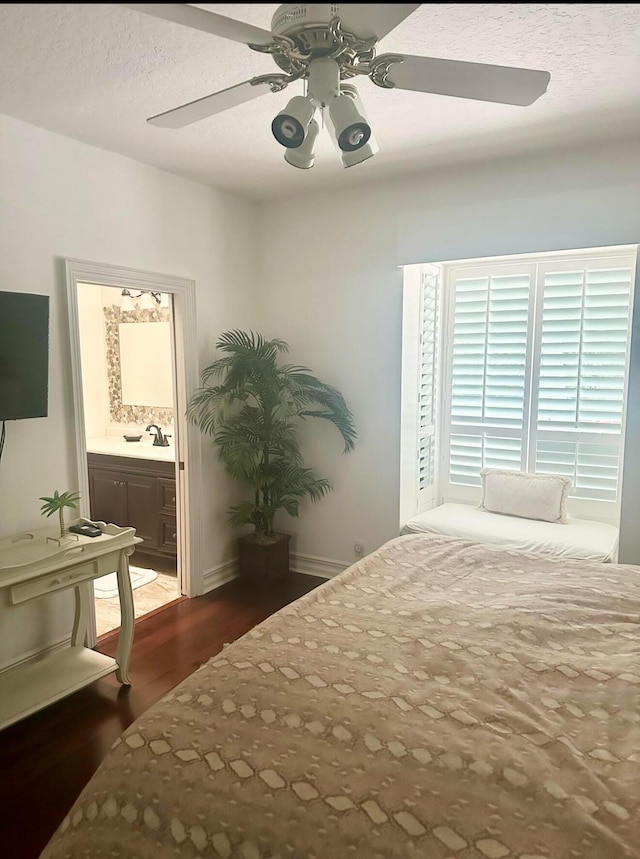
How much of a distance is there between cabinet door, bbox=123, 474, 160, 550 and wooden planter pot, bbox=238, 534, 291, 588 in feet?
2.38

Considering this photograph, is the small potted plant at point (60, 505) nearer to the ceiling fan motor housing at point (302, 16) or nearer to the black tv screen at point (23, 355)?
the black tv screen at point (23, 355)

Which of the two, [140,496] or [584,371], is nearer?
[584,371]

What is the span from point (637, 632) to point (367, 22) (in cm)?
206

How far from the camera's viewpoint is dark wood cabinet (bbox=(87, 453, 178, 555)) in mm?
4355

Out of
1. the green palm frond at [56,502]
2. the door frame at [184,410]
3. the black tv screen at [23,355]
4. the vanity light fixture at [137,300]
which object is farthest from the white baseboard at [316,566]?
the vanity light fixture at [137,300]

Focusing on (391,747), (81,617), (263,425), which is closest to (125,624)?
(81,617)

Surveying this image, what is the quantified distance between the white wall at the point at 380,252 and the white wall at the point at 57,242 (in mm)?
817

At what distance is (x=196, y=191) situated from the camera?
12.5 feet

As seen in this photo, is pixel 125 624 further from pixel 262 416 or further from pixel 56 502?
pixel 262 416

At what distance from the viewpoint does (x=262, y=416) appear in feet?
13.1

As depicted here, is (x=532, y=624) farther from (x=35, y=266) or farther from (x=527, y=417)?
(x=35, y=266)

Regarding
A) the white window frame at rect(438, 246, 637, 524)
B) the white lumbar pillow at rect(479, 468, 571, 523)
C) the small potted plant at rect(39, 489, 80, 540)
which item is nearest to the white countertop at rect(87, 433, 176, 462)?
the small potted plant at rect(39, 489, 80, 540)

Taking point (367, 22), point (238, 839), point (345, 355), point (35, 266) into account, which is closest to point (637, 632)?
point (238, 839)

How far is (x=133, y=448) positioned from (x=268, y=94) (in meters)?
3.09
